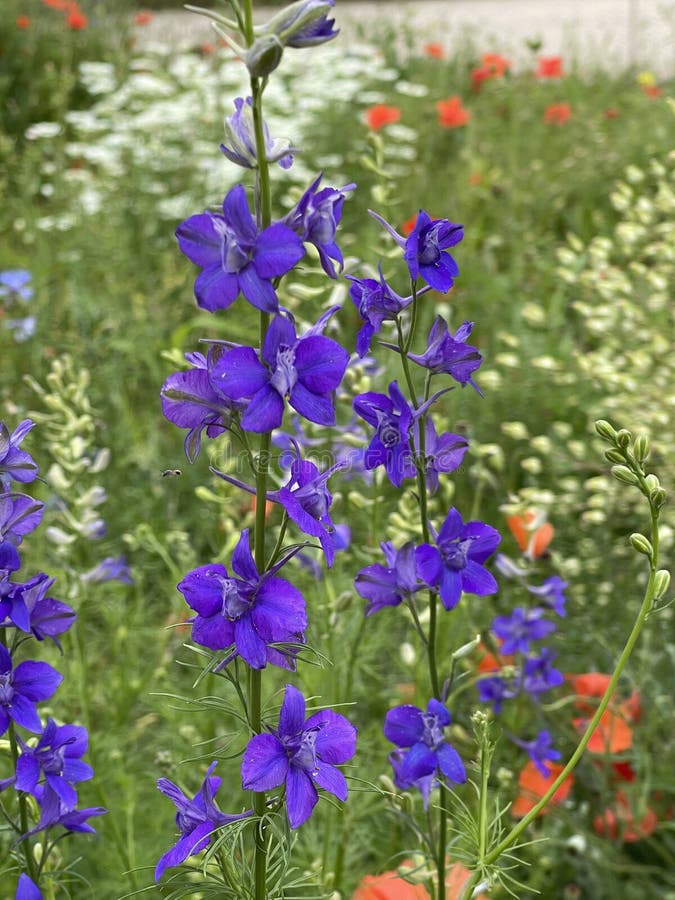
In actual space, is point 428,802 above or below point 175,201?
above

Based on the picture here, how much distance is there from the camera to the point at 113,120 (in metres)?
5.21

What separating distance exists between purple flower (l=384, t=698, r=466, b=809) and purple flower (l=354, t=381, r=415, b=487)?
0.94 feet

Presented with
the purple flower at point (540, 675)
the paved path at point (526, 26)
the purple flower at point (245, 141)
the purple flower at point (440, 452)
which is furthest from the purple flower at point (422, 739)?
the paved path at point (526, 26)

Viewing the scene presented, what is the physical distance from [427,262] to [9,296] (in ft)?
8.61

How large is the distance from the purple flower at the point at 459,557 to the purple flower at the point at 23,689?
406 millimetres

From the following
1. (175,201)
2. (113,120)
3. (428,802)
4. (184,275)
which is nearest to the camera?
(428,802)

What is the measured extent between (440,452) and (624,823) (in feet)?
3.62

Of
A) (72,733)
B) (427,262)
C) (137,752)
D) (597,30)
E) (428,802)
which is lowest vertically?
(597,30)

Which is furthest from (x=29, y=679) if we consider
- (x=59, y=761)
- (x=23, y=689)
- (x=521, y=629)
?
(x=521, y=629)

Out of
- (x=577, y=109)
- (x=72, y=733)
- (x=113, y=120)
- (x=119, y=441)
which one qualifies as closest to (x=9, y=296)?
(x=119, y=441)

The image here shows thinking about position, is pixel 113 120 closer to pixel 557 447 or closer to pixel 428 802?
pixel 557 447

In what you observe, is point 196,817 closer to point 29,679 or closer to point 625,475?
point 29,679

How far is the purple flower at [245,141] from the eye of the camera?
88 centimetres

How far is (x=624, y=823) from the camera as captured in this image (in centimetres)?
189
